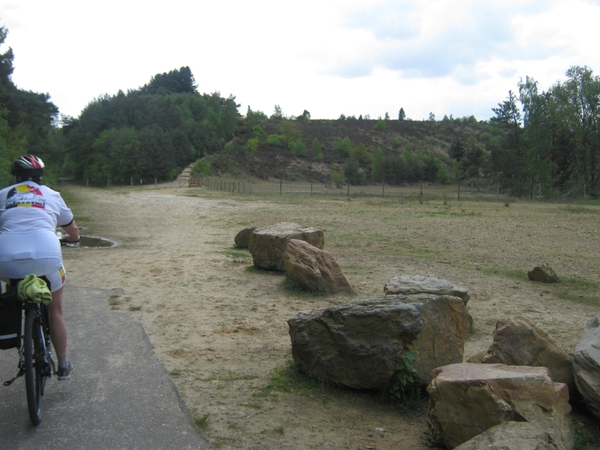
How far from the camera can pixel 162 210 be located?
86.6ft

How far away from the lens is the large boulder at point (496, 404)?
350cm

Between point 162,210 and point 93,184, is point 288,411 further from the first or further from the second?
point 93,184

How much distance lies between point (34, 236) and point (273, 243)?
6.10 metres

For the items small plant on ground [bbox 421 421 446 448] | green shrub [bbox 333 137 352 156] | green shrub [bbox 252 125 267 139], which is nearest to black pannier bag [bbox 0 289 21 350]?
small plant on ground [bbox 421 421 446 448]

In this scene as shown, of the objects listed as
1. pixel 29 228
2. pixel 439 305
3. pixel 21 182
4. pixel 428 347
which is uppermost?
pixel 21 182

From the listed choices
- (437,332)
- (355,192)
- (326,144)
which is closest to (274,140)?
(326,144)

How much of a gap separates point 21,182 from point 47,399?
1.69 m

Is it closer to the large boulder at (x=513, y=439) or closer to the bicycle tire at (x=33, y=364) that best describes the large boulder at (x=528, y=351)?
the large boulder at (x=513, y=439)

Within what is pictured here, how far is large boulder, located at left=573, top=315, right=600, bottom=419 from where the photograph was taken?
159 inches

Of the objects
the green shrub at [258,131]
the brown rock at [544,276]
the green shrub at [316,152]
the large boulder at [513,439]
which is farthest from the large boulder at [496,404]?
the green shrub at [258,131]

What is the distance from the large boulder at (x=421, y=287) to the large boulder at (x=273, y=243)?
3288mm

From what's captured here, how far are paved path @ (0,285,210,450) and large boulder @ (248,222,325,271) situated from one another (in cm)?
420

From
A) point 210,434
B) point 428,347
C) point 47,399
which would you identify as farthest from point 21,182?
point 428,347

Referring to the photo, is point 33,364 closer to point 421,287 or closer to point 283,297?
point 421,287
